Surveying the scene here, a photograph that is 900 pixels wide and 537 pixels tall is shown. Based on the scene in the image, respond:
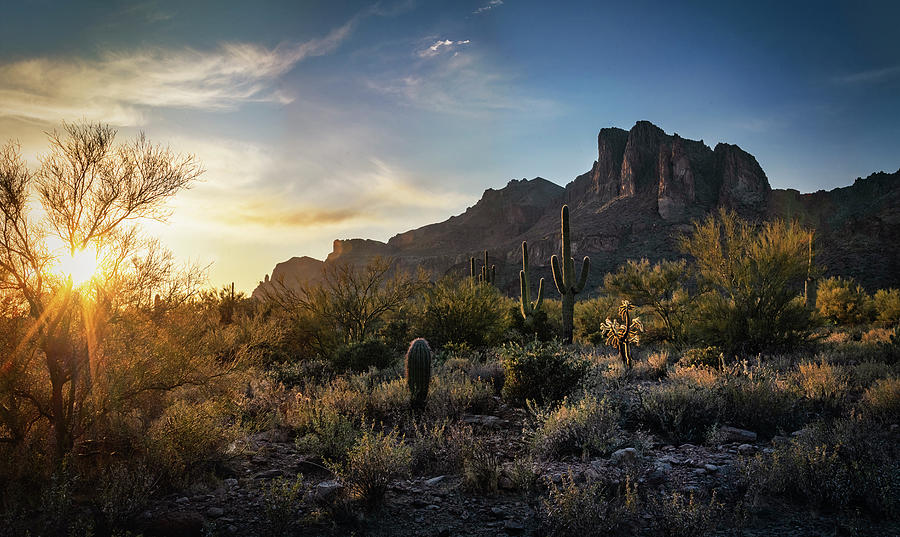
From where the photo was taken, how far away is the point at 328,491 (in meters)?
4.54

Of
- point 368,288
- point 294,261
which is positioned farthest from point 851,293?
point 294,261

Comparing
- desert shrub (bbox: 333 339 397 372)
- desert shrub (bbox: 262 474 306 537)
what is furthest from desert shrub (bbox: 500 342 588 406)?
desert shrub (bbox: 262 474 306 537)

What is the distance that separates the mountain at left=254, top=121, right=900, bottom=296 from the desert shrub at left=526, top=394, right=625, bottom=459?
40.8ft

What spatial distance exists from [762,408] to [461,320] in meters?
10.7

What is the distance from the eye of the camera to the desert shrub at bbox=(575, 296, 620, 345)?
66.1 feet

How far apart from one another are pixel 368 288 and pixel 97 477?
1094cm

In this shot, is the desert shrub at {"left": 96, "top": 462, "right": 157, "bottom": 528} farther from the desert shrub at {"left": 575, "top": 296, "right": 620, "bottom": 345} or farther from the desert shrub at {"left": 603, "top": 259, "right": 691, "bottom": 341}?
the desert shrub at {"left": 575, "top": 296, "right": 620, "bottom": 345}

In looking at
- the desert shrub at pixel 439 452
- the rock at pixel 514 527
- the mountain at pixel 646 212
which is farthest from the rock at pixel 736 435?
the mountain at pixel 646 212

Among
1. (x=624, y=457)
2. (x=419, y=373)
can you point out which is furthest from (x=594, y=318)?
(x=624, y=457)

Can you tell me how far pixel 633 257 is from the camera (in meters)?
61.3

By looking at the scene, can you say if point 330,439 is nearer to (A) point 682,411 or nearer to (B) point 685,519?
(B) point 685,519

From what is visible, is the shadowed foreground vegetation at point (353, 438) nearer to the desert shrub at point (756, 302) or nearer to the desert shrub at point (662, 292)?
the desert shrub at point (756, 302)

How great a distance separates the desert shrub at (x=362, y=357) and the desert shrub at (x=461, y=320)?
140 inches

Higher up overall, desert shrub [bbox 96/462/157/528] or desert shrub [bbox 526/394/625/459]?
desert shrub [bbox 96/462/157/528]
